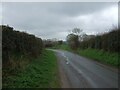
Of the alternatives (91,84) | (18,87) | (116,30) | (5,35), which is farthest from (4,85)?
(116,30)

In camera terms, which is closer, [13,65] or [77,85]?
[77,85]

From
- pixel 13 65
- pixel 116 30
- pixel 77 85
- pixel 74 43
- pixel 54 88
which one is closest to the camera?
pixel 54 88

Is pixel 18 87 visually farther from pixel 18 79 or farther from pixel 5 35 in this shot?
pixel 5 35

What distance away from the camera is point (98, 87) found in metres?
10.6

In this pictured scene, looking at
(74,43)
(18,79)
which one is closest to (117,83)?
(18,79)

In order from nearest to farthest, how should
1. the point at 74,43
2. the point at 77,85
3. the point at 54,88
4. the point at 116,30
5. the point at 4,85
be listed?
the point at 4,85, the point at 54,88, the point at 77,85, the point at 116,30, the point at 74,43

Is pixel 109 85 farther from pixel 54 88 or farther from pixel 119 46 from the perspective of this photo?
pixel 119 46

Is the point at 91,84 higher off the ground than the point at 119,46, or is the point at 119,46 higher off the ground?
the point at 119,46

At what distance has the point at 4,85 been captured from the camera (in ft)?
31.4

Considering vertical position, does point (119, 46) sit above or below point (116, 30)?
below

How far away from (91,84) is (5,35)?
530cm

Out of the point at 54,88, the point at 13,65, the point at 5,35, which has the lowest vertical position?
the point at 54,88

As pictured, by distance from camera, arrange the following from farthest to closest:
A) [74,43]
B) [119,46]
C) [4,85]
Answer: [74,43] < [119,46] < [4,85]

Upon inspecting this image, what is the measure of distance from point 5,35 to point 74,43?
48.4 meters
